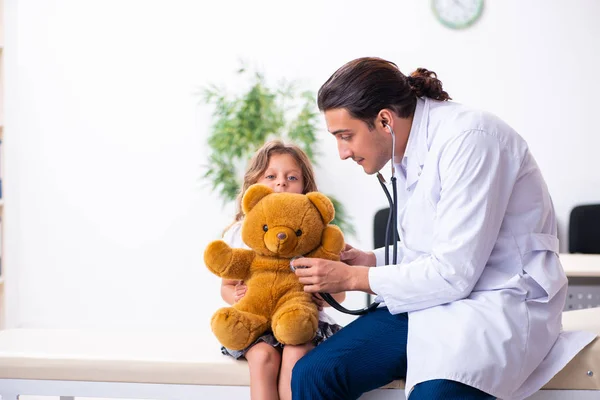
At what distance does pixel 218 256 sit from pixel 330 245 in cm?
27

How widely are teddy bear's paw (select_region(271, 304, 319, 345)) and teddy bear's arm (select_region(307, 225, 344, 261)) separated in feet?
0.43

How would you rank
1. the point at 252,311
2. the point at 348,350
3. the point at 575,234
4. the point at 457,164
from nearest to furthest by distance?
the point at 457,164 < the point at 348,350 < the point at 252,311 < the point at 575,234

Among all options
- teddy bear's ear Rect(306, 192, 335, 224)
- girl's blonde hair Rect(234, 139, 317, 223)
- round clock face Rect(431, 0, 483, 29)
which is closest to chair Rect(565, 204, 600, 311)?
round clock face Rect(431, 0, 483, 29)

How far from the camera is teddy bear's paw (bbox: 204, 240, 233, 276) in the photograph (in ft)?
5.26

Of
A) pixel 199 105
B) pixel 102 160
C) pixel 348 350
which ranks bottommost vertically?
pixel 348 350

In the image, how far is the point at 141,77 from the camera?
3.87 meters

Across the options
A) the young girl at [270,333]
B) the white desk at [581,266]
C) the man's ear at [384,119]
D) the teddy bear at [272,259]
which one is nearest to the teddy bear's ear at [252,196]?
the teddy bear at [272,259]

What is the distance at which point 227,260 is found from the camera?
5.31 feet

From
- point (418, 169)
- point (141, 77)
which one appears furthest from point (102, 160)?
point (418, 169)

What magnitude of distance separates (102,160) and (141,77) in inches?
20.6

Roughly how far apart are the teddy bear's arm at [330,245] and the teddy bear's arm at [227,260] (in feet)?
0.50

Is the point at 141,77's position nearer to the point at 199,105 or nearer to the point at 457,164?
the point at 199,105

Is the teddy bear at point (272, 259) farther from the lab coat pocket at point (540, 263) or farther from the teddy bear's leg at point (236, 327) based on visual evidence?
the lab coat pocket at point (540, 263)

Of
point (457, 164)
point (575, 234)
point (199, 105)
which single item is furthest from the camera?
point (199, 105)
